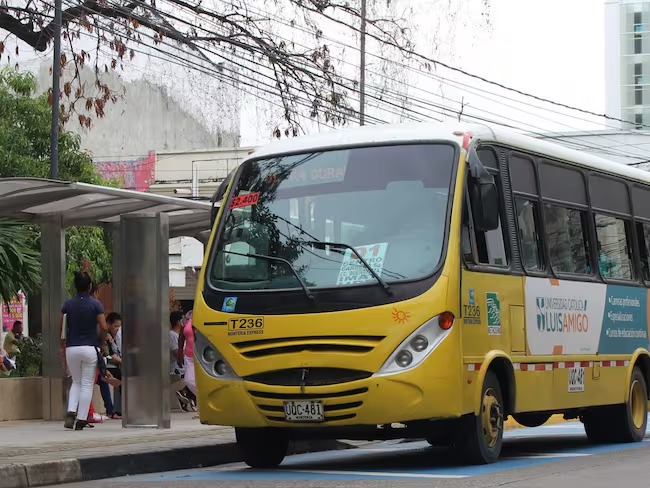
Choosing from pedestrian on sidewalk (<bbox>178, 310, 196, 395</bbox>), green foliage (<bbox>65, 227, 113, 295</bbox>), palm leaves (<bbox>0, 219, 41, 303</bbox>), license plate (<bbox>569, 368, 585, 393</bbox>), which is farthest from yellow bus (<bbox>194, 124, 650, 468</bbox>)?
green foliage (<bbox>65, 227, 113, 295</bbox>)

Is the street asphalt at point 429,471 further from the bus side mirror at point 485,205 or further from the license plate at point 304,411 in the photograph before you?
the bus side mirror at point 485,205

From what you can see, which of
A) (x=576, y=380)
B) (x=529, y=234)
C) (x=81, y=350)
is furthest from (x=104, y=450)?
(x=576, y=380)

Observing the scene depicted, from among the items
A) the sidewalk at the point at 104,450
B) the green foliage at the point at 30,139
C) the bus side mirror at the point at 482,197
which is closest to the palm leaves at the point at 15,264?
the sidewalk at the point at 104,450

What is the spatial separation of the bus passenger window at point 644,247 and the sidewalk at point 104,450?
13.1 feet

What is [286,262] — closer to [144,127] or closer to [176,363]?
[176,363]

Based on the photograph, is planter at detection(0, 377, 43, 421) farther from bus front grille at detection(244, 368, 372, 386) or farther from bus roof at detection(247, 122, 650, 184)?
bus front grille at detection(244, 368, 372, 386)

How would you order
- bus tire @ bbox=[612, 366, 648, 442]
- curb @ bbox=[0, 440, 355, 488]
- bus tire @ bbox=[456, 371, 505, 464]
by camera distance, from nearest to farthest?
1. curb @ bbox=[0, 440, 355, 488]
2. bus tire @ bbox=[456, 371, 505, 464]
3. bus tire @ bbox=[612, 366, 648, 442]

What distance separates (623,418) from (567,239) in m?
2.41

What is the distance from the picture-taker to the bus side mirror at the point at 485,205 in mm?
11359

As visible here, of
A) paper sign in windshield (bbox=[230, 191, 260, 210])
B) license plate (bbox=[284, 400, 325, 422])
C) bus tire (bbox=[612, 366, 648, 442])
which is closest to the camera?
license plate (bbox=[284, 400, 325, 422])

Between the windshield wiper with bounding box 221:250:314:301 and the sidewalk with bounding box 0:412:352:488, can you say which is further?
the windshield wiper with bounding box 221:250:314:301

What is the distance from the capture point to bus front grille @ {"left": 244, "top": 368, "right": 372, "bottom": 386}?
10703mm

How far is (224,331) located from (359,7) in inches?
553

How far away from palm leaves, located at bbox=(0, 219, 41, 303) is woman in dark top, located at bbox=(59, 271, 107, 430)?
3526 millimetres
